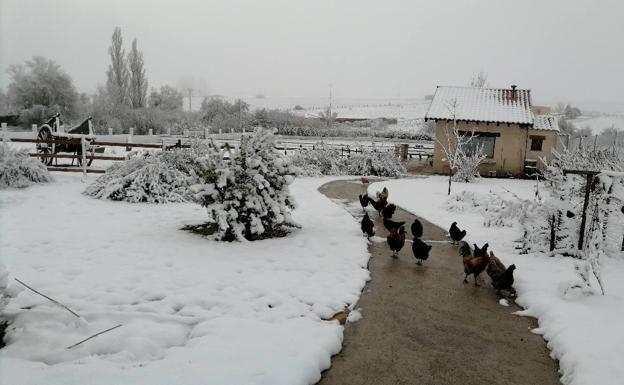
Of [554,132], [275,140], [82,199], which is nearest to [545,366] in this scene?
[275,140]

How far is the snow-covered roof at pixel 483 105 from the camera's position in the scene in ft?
71.7

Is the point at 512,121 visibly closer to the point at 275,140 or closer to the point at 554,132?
the point at 554,132

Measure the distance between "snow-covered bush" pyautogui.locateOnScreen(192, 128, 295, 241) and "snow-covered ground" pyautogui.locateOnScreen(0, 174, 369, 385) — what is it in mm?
407

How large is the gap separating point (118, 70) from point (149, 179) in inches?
1491

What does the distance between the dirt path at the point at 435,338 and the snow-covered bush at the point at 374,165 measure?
47.0 ft

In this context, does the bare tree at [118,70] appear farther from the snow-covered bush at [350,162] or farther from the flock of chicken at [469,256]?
the flock of chicken at [469,256]

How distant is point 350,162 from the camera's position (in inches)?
866

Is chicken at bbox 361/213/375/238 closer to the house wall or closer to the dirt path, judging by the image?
the dirt path

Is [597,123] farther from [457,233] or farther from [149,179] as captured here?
[149,179]

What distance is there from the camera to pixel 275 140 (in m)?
8.56

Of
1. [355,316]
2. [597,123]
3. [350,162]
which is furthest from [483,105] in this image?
[597,123]

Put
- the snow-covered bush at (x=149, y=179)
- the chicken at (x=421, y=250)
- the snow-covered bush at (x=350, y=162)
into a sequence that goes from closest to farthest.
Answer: the chicken at (x=421, y=250) < the snow-covered bush at (x=149, y=179) < the snow-covered bush at (x=350, y=162)

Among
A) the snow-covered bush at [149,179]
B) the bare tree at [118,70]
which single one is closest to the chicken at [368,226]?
the snow-covered bush at [149,179]

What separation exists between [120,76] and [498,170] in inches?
1476
